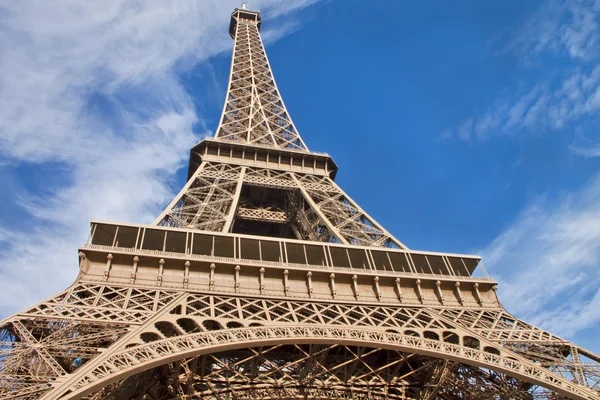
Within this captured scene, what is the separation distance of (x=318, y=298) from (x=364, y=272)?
2.33 meters

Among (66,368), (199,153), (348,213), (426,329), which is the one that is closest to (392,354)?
(426,329)

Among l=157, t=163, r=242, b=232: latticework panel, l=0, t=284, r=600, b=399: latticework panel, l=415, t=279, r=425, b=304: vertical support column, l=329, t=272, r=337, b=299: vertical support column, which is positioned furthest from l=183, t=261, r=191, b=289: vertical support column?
l=415, t=279, r=425, b=304: vertical support column

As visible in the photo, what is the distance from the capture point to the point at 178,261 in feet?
66.2

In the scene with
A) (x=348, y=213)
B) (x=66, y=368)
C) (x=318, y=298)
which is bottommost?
(x=66, y=368)

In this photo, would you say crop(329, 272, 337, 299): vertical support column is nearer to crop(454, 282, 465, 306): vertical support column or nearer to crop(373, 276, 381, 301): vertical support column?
crop(373, 276, 381, 301): vertical support column

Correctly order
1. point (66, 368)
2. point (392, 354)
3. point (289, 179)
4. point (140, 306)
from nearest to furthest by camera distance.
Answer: point (66, 368) → point (140, 306) → point (392, 354) → point (289, 179)

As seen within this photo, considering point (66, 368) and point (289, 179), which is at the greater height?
point (289, 179)

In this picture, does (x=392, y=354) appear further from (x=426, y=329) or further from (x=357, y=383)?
(x=426, y=329)

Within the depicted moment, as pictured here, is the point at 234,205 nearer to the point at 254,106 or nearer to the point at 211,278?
the point at 211,278

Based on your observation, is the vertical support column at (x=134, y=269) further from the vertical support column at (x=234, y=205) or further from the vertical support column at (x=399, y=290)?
the vertical support column at (x=399, y=290)

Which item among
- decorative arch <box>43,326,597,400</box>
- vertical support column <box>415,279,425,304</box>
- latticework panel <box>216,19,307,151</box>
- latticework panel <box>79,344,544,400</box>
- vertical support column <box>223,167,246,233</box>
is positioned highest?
latticework panel <box>216,19,307,151</box>

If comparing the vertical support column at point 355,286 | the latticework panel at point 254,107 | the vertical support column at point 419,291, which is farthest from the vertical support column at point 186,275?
the latticework panel at point 254,107

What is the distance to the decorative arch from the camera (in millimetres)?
14219

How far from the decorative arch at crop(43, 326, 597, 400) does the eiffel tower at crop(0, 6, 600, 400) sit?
47 millimetres
